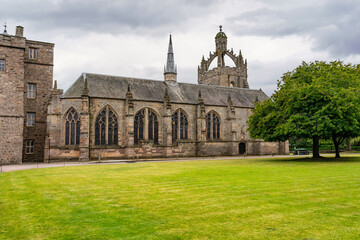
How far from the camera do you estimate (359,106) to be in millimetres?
26203

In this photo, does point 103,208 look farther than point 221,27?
No

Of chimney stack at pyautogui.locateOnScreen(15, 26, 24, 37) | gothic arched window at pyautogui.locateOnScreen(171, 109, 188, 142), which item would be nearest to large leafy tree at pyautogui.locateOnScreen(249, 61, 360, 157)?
gothic arched window at pyautogui.locateOnScreen(171, 109, 188, 142)

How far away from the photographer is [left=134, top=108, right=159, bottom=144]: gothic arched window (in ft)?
130

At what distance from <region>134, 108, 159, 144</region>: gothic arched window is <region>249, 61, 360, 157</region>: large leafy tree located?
14.8 meters

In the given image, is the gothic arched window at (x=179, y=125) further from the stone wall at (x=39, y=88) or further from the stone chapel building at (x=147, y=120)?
the stone wall at (x=39, y=88)

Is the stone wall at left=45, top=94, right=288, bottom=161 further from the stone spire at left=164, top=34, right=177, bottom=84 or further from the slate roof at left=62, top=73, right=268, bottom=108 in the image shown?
the stone spire at left=164, top=34, right=177, bottom=84

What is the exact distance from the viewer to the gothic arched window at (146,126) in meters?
39.7

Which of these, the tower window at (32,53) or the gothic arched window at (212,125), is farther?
the gothic arched window at (212,125)

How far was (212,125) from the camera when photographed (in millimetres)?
45719

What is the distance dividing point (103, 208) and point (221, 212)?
11.3 feet

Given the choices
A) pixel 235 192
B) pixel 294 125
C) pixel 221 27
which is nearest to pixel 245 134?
pixel 294 125

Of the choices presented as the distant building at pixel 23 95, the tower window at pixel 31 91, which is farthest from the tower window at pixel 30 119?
the tower window at pixel 31 91

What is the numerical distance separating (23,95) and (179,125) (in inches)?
826

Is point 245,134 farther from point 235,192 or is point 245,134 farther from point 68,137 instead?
point 235,192
